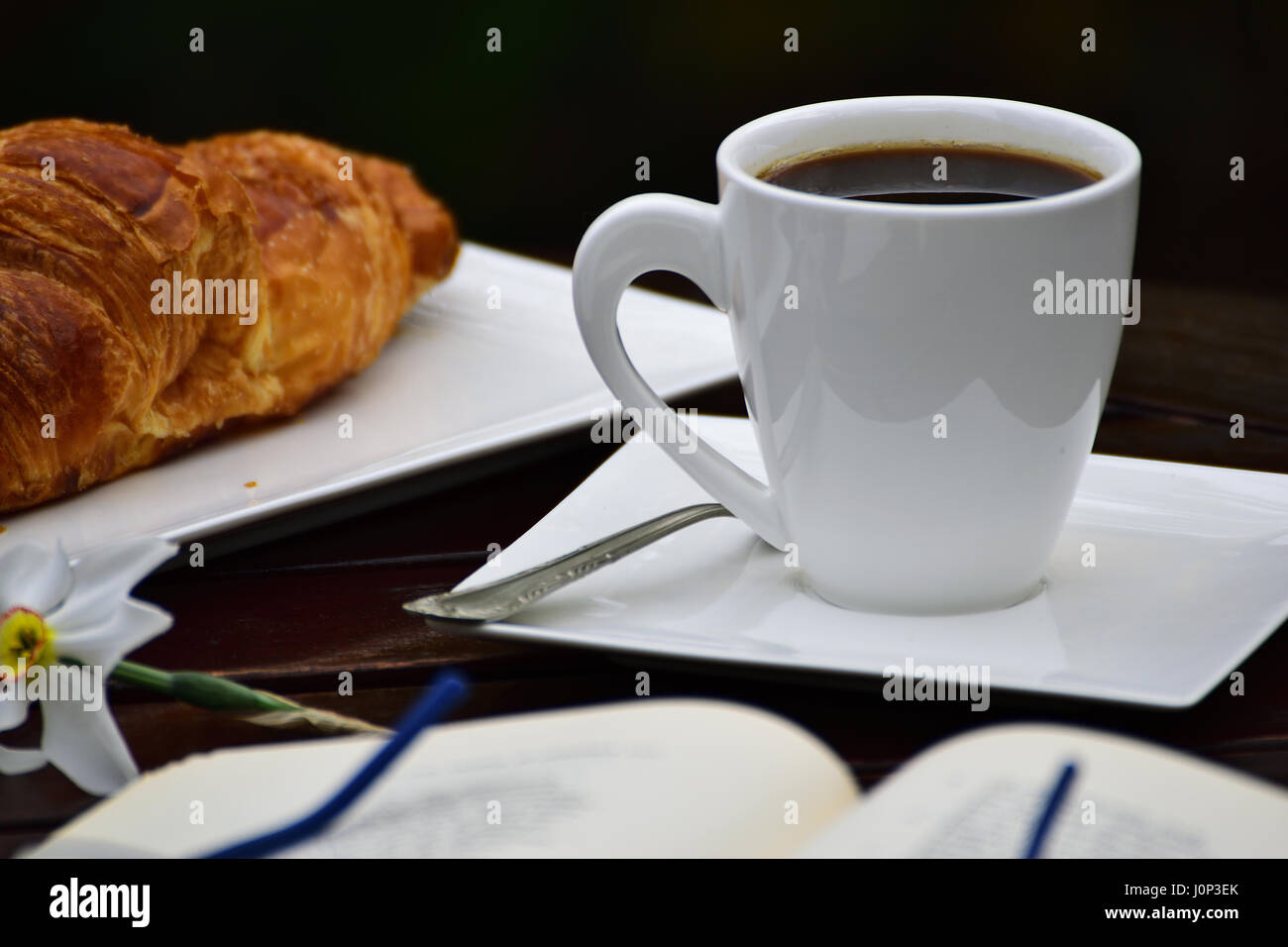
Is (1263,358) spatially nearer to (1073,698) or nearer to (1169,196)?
(1073,698)

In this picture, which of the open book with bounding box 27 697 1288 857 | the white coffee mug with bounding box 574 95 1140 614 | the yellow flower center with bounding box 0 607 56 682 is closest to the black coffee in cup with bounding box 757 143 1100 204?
the white coffee mug with bounding box 574 95 1140 614

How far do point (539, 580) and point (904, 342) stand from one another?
230 millimetres

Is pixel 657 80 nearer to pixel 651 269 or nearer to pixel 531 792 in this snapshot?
pixel 651 269

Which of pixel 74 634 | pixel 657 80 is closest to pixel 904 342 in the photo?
pixel 74 634

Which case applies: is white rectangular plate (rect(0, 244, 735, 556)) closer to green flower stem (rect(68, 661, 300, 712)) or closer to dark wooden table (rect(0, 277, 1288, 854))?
dark wooden table (rect(0, 277, 1288, 854))

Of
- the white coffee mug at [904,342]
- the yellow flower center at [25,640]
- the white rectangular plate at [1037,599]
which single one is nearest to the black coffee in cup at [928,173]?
the white coffee mug at [904,342]

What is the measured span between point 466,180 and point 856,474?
1621mm

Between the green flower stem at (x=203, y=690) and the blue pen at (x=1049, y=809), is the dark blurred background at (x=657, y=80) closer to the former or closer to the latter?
the green flower stem at (x=203, y=690)

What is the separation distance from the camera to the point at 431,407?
1.18 metres

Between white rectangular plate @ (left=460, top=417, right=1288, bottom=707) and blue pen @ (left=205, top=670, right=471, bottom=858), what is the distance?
0.21 metres

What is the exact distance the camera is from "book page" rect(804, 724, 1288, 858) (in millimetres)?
567

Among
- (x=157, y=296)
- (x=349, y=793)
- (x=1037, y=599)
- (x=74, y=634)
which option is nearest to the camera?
(x=349, y=793)

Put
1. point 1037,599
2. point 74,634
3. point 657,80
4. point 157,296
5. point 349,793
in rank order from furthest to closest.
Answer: point 657,80 < point 157,296 < point 1037,599 < point 74,634 < point 349,793

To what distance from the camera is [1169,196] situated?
7.45ft
